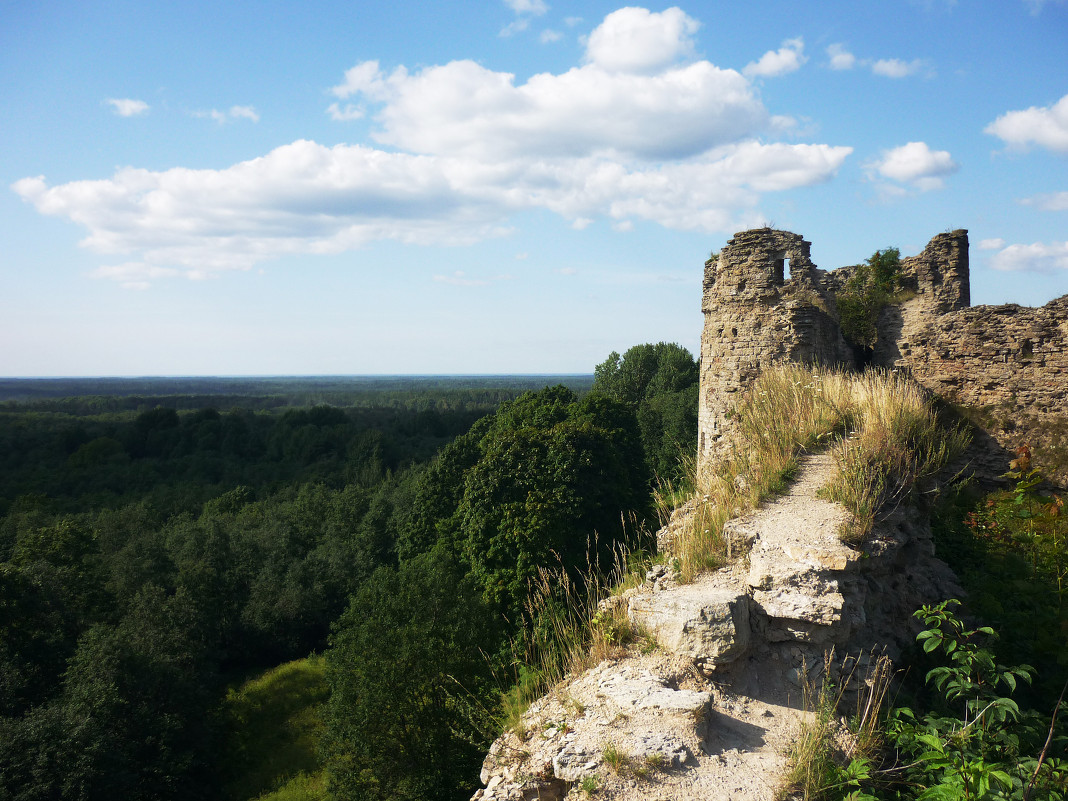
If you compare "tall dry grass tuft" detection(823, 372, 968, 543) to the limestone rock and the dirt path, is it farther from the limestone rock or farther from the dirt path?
the limestone rock

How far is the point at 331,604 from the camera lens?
26.2m

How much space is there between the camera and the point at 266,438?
66.6 metres

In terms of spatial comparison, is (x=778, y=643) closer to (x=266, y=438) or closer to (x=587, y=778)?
(x=587, y=778)

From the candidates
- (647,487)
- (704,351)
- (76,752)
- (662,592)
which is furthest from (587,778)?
(647,487)

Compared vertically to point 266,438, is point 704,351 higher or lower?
higher

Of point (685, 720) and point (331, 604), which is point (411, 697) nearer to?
point (685, 720)

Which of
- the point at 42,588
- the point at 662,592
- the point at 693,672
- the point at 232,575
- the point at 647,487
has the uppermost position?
the point at 662,592

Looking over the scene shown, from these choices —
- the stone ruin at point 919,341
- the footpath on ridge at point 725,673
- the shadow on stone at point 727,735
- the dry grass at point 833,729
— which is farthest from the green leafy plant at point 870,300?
the shadow on stone at point 727,735

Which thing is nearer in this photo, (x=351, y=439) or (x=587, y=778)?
(x=587, y=778)

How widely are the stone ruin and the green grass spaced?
46.4 feet

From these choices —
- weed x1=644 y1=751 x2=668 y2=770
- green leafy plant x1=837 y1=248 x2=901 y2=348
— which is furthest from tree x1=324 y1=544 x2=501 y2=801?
green leafy plant x1=837 y1=248 x2=901 y2=348

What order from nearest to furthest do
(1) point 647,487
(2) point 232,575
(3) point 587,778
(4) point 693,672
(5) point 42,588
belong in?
(3) point 587,778
(4) point 693,672
(5) point 42,588
(1) point 647,487
(2) point 232,575

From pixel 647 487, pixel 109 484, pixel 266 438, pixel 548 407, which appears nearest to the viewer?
pixel 647 487

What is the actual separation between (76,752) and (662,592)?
13122 millimetres
